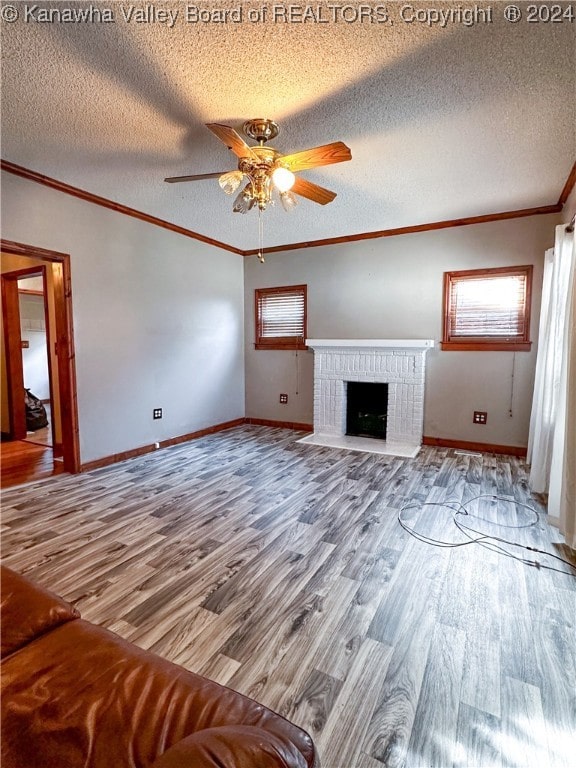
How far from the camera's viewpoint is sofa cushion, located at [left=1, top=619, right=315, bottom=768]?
68cm

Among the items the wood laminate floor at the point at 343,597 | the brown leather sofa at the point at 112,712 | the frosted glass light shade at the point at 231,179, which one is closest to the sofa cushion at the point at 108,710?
the brown leather sofa at the point at 112,712

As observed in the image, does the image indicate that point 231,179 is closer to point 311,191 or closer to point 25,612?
point 311,191

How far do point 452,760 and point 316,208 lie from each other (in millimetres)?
3853

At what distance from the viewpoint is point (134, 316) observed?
12.6 ft

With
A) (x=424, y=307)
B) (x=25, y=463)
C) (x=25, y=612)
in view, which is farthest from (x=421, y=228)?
(x=25, y=463)

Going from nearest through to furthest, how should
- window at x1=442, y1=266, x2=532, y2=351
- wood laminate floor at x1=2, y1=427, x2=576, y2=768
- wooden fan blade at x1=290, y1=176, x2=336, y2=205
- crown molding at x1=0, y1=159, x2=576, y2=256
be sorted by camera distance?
wood laminate floor at x1=2, y1=427, x2=576, y2=768 < wooden fan blade at x1=290, y1=176, x2=336, y2=205 < crown molding at x1=0, y1=159, x2=576, y2=256 < window at x1=442, y1=266, x2=532, y2=351

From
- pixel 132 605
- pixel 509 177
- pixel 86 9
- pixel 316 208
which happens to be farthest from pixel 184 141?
pixel 132 605

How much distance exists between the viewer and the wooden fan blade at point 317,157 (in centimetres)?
204

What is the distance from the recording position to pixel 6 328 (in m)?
4.57

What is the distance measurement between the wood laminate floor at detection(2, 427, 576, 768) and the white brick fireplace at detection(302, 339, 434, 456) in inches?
44.0

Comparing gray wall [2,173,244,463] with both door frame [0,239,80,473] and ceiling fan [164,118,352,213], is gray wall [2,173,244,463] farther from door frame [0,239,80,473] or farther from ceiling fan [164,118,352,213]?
ceiling fan [164,118,352,213]

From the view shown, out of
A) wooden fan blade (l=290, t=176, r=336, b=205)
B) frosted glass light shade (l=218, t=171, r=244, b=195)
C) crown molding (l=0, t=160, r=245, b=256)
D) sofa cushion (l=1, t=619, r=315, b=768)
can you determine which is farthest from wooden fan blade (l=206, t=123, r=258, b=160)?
sofa cushion (l=1, t=619, r=315, b=768)

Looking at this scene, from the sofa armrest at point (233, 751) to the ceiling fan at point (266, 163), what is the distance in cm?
228

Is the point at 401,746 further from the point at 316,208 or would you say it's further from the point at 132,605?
the point at 316,208
